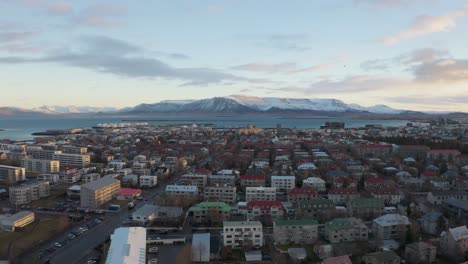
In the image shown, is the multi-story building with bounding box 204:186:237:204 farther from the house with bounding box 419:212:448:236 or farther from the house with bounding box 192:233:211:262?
the house with bounding box 419:212:448:236

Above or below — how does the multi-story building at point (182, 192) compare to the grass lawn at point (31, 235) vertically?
above

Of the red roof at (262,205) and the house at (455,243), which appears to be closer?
the house at (455,243)

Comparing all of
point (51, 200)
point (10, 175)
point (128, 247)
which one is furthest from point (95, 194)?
point (10, 175)

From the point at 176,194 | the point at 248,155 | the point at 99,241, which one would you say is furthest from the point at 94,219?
the point at 248,155

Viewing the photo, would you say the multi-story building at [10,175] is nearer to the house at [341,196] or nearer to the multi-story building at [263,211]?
the multi-story building at [263,211]

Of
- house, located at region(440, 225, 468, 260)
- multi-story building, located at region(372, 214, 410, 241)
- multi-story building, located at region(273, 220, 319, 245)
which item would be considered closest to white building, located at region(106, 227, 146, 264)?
multi-story building, located at region(273, 220, 319, 245)

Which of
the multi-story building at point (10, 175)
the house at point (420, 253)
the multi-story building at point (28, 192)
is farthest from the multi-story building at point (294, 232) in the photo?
the multi-story building at point (10, 175)
